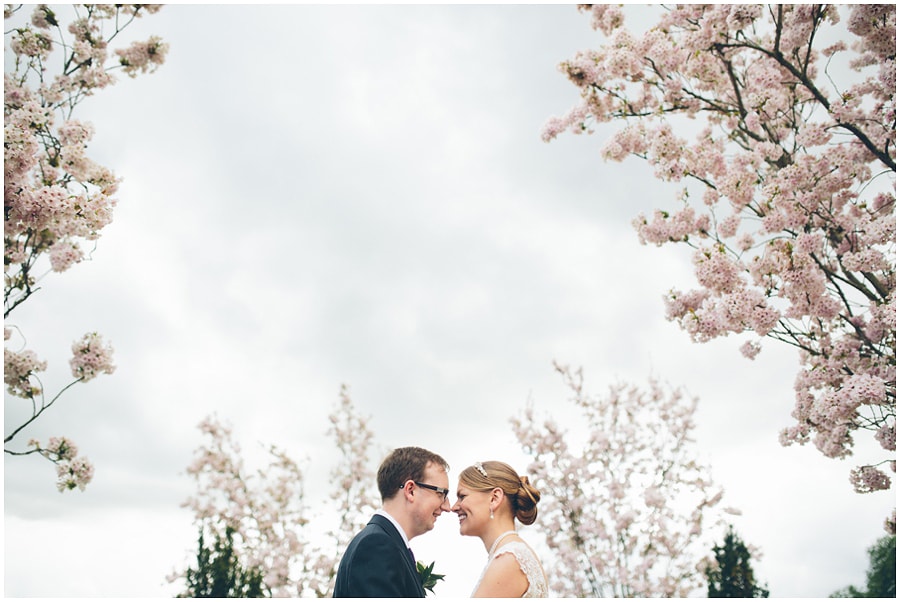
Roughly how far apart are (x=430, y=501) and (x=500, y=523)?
442mm

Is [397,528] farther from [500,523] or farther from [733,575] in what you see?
[733,575]

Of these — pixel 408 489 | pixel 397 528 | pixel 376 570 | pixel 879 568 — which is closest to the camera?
pixel 376 570

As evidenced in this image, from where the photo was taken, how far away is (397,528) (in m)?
3.23

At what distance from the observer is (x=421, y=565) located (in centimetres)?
368

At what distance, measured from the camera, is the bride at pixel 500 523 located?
318cm

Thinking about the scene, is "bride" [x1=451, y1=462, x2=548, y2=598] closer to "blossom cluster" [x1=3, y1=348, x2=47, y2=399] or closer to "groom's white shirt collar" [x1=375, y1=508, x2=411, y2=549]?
"groom's white shirt collar" [x1=375, y1=508, x2=411, y2=549]

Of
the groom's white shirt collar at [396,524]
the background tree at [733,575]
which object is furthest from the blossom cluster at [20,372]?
the background tree at [733,575]

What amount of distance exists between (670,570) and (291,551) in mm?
6285

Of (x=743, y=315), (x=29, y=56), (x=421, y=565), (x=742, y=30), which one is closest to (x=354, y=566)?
(x=421, y=565)

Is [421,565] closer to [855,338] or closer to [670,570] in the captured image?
[855,338]

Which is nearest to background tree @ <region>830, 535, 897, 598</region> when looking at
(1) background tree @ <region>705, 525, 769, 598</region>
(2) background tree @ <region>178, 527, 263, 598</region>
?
(1) background tree @ <region>705, 525, 769, 598</region>

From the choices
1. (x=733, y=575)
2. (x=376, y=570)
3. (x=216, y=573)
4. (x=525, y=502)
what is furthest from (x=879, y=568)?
(x=376, y=570)

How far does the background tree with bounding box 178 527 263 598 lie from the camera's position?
14352 mm

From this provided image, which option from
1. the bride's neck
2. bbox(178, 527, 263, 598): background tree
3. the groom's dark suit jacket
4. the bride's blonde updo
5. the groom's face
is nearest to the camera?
the groom's dark suit jacket
